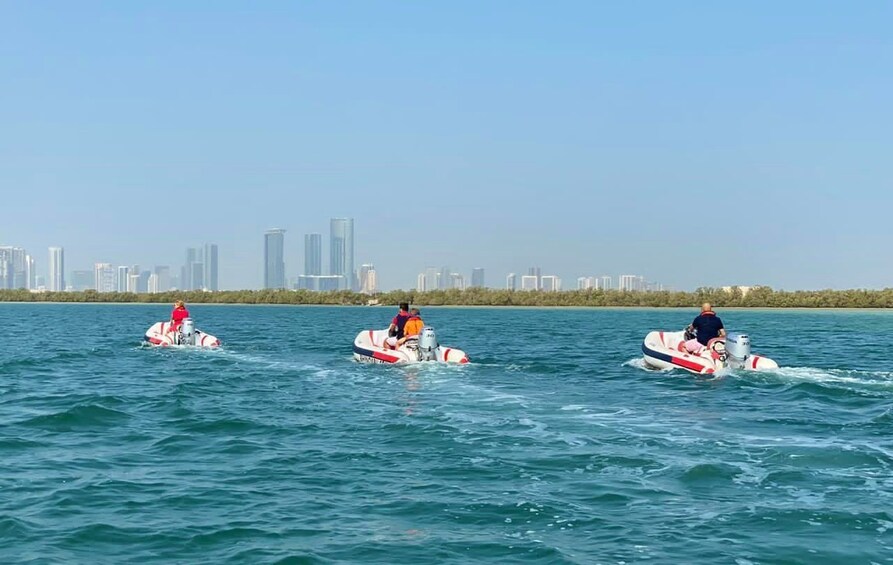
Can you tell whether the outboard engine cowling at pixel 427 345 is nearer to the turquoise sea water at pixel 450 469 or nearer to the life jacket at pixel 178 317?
the turquoise sea water at pixel 450 469

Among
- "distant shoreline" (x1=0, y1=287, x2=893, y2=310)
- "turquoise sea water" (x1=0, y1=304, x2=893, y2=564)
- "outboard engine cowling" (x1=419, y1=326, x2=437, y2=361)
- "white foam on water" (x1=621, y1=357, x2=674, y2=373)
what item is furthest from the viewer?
"distant shoreline" (x1=0, y1=287, x2=893, y2=310)

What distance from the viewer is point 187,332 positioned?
1272 inches

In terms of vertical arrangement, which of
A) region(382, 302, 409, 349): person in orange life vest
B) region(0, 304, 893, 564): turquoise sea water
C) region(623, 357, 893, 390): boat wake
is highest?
region(382, 302, 409, 349): person in orange life vest

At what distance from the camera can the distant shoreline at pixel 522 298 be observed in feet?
327

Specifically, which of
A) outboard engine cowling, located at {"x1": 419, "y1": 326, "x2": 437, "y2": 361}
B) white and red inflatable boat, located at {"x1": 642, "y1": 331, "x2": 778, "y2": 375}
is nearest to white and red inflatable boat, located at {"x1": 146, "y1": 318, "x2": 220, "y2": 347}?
outboard engine cowling, located at {"x1": 419, "y1": 326, "x2": 437, "y2": 361}

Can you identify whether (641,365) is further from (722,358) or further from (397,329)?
(397,329)

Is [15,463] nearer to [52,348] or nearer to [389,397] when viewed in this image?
[389,397]

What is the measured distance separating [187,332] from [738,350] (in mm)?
18767

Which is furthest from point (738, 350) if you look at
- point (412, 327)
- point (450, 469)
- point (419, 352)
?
point (450, 469)

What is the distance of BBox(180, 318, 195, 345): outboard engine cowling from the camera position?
1265 inches

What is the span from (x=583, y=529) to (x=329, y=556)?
7.96 feet

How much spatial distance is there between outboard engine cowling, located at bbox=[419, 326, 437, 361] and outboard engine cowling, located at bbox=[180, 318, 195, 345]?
425 inches

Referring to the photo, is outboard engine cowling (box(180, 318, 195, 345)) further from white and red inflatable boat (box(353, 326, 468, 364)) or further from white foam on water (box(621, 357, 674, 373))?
white foam on water (box(621, 357, 674, 373))

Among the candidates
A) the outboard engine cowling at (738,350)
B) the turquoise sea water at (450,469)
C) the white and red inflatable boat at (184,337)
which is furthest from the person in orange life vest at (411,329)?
the white and red inflatable boat at (184,337)
